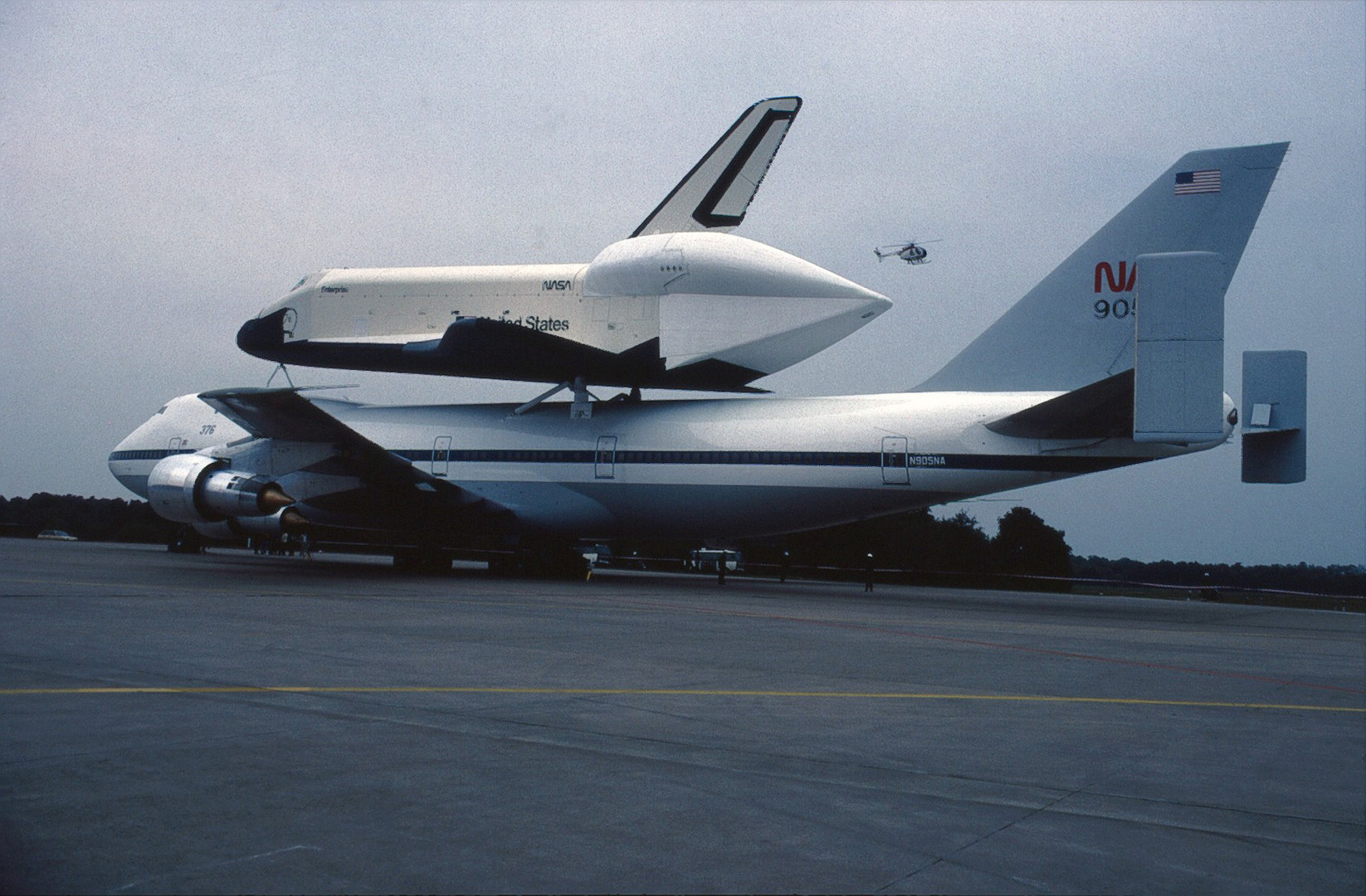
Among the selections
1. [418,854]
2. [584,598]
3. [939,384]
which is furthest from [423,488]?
[418,854]

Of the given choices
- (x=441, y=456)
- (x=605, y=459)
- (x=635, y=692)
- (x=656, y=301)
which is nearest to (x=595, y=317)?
(x=656, y=301)

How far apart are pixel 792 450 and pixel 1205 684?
12.8m

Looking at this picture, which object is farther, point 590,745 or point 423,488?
point 423,488

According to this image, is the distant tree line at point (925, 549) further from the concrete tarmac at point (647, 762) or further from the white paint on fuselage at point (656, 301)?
the concrete tarmac at point (647, 762)

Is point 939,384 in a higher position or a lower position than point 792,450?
higher

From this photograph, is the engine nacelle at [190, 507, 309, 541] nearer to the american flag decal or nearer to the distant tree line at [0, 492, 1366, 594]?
the distant tree line at [0, 492, 1366, 594]

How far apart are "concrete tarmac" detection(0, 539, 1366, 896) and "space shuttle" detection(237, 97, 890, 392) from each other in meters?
12.5

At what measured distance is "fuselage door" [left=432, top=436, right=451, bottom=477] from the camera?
2608cm

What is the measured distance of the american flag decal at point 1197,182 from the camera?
63.6 ft

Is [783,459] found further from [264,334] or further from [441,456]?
[264,334]

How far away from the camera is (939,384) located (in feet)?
74.2

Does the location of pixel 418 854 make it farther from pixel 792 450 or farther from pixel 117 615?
pixel 792 450

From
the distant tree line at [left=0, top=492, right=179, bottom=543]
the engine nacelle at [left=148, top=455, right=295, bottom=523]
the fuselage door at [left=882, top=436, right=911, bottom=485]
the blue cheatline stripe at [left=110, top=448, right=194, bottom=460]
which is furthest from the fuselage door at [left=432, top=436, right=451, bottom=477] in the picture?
the distant tree line at [left=0, top=492, right=179, bottom=543]

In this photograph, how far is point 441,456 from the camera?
26.2 metres
